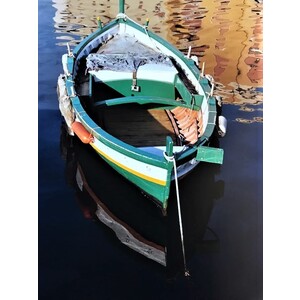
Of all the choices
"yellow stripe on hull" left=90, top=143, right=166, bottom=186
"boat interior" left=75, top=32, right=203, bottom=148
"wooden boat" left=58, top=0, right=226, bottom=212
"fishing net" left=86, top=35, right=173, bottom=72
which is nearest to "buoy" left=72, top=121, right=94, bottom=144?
"wooden boat" left=58, top=0, right=226, bottom=212

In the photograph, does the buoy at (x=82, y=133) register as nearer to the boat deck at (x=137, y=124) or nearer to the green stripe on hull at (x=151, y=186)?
the green stripe on hull at (x=151, y=186)

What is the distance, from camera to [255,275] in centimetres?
504

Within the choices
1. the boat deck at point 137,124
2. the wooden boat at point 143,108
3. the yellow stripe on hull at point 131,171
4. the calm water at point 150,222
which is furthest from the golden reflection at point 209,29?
the yellow stripe on hull at point 131,171

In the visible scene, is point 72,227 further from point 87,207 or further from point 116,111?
point 116,111

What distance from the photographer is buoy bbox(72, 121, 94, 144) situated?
613cm

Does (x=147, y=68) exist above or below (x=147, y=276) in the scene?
above

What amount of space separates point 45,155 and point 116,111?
1307 millimetres

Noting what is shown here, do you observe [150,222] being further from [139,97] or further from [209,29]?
[209,29]

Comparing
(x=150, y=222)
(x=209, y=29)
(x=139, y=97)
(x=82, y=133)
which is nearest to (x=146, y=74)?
(x=139, y=97)

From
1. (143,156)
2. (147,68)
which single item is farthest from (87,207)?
(147,68)

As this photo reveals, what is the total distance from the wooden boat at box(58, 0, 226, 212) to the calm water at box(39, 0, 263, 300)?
1.37ft

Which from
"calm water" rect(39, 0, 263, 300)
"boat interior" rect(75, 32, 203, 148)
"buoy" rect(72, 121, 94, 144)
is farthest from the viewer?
"boat interior" rect(75, 32, 203, 148)

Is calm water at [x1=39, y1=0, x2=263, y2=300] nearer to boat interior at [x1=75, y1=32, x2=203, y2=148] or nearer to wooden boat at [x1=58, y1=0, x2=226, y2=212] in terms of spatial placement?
wooden boat at [x1=58, y1=0, x2=226, y2=212]

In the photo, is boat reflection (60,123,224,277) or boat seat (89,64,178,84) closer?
boat reflection (60,123,224,277)
